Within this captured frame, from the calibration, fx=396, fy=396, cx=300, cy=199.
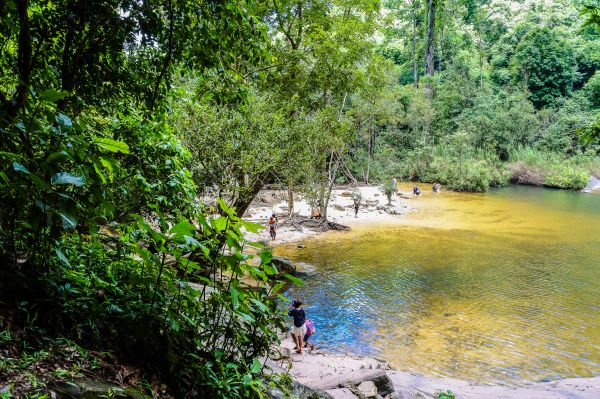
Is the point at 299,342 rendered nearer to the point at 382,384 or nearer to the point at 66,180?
the point at 382,384

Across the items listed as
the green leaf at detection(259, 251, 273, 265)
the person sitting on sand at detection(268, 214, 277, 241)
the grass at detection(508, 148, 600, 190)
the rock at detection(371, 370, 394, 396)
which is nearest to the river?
the person sitting on sand at detection(268, 214, 277, 241)

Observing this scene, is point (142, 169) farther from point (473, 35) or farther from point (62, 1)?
point (473, 35)

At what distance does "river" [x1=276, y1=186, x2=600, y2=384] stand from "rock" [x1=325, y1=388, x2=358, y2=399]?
321cm

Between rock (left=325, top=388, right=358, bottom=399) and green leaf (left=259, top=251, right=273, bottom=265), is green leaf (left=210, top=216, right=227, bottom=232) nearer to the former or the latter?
green leaf (left=259, top=251, right=273, bottom=265)

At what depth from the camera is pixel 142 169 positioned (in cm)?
466

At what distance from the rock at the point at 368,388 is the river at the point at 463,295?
2.71m

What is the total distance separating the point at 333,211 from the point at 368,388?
19.9m

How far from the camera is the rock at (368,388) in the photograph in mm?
5820

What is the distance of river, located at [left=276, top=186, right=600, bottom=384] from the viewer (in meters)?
8.97

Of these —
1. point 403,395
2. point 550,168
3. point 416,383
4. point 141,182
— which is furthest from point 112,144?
point 550,168

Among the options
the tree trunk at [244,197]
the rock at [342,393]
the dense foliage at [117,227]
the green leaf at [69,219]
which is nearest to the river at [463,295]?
the rock at [342,393]

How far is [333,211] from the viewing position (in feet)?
84.4

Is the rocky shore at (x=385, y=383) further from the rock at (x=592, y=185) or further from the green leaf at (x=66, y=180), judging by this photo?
the rock at (x=592, y=185)

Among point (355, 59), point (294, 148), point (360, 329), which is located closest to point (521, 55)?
point (355, 59)
